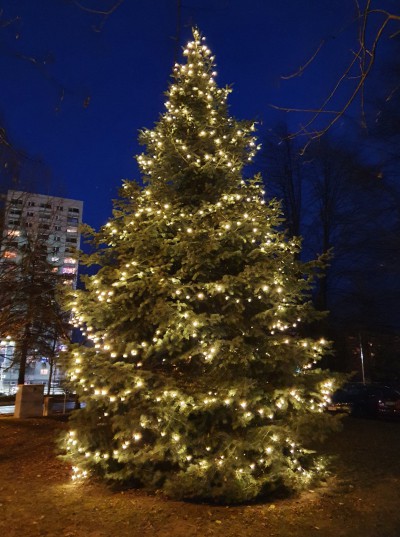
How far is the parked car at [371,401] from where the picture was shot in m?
18.3

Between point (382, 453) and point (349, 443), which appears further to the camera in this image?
point (349, 443)

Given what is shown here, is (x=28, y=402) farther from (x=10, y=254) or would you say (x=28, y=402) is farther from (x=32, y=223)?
(x=32, y=223)

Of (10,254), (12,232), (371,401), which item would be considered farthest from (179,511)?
(371,401)

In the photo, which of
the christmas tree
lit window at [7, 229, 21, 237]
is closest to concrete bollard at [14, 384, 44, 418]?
lit window at [7, 229, 21, 237]

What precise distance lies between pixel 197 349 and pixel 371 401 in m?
14.9

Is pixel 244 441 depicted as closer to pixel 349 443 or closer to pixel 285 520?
pixel 285 520

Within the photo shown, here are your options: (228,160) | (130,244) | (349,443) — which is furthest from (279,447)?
(349,443)

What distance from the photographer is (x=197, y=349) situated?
634cm

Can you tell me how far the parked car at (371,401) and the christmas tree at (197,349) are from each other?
12181mm

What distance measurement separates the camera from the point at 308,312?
6.88m

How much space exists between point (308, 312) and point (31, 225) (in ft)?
38.1

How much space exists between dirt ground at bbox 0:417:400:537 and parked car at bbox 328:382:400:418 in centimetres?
1120

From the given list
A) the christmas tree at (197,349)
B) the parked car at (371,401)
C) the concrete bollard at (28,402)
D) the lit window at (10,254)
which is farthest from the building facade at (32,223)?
the parked car at (371,401)

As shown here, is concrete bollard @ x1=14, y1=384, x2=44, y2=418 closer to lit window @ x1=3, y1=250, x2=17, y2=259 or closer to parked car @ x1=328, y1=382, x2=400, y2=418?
lit window @ x1=3, y1=250, x2=17, y2=259
